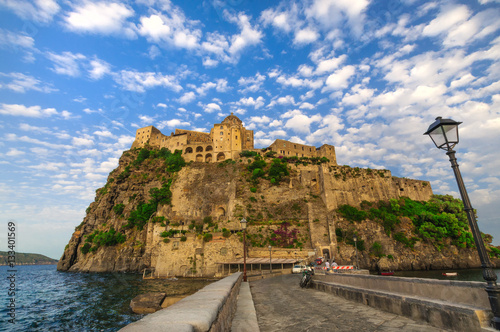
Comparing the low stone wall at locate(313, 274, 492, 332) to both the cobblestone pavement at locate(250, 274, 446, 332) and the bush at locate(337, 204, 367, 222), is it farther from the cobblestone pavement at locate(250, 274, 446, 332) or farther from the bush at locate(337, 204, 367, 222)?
the bush at locate(337, 204, 367, 222)

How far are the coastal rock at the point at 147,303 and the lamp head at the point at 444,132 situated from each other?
19.6 m

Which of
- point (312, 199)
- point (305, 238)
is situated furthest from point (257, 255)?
point (312, 199)

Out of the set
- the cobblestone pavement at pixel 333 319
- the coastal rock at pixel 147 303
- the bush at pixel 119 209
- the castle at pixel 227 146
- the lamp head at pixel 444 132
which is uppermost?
the castle at pixel 227 146

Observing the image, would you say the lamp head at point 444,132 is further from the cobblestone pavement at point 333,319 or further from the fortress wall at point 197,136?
the fortress wall at point 197,136

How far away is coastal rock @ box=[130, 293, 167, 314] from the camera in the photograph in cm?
1758

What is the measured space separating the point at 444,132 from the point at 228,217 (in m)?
39.2

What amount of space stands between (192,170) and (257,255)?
23.7 metres

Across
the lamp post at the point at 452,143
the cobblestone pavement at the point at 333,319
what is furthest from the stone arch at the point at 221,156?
the lamp post at the point at 452,143

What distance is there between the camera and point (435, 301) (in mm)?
4637

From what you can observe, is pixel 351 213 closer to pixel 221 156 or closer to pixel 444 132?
pixel 221 156

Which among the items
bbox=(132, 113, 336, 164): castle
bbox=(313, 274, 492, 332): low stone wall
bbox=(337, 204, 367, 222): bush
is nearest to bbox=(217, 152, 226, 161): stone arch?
bbox=(132, 113, 336, 164): castle

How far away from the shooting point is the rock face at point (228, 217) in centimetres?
3475

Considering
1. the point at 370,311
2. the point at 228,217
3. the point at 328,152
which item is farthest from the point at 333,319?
the point at 328,152

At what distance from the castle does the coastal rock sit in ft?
128
